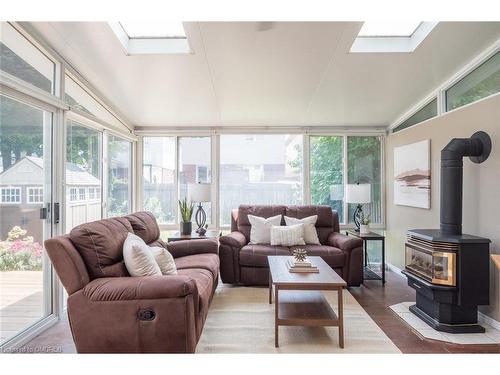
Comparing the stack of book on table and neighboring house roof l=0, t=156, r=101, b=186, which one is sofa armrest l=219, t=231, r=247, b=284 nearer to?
the stack of book on table

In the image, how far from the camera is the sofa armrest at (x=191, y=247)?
3240 mm

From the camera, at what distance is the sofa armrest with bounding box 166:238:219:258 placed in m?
3.24

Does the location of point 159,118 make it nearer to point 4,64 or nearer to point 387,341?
point 4,64

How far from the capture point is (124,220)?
2.65 m

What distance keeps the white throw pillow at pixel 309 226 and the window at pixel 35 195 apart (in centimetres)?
285

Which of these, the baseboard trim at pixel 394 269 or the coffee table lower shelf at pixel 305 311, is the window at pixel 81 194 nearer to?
the coffee table lower shelf at pixel 305 311

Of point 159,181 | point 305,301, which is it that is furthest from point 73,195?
point 305,301

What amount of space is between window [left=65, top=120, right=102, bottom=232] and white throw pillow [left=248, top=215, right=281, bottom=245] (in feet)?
6.57

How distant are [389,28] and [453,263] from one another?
7.38ft

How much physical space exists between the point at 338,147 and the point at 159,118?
9.74 ft

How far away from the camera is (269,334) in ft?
7.91
